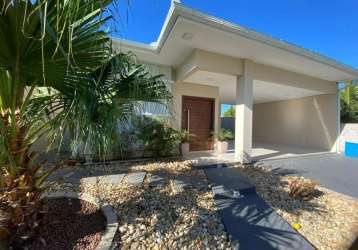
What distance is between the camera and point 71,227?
2537 millimetres

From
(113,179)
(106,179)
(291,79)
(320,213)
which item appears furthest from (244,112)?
(106,179)

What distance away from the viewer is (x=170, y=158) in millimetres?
7113

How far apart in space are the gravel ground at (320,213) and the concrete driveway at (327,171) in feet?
2.14

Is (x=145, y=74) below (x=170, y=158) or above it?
above

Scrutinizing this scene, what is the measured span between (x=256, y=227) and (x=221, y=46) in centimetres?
461

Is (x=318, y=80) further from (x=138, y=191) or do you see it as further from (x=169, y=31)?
(x=138, y=191)

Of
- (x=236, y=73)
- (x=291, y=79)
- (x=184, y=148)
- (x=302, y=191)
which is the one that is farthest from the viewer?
(x=184, y=148)

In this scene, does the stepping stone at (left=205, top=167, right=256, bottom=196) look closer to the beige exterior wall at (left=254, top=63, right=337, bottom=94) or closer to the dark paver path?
the dark paver path

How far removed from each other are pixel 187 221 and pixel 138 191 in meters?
1.34

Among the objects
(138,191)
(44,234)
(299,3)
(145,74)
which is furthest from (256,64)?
(44,234)

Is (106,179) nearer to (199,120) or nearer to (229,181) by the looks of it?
(229,181)

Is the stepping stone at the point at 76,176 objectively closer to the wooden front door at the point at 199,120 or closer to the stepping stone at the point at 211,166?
the stepping stone at the point at 211,166

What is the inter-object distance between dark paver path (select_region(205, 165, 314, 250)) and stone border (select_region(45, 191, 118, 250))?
1.59m

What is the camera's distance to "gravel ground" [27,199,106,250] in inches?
87.9
